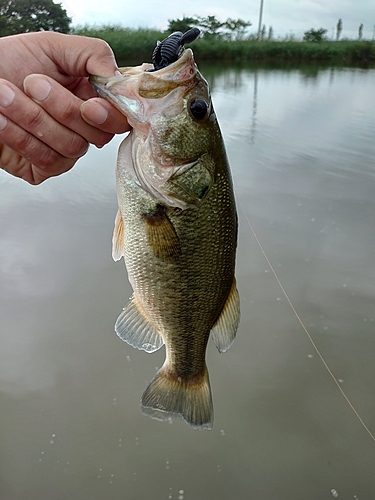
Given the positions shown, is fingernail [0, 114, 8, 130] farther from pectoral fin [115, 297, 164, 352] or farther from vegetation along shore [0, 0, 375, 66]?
vegetation along shore [0, 0, 375, 66]

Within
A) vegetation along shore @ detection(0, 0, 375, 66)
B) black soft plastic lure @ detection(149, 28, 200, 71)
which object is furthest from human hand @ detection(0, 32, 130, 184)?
vegetation along shore @ detection(0, 0, 375, 66)

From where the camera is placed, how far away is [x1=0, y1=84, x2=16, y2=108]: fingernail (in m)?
1.18

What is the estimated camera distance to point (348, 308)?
343cm

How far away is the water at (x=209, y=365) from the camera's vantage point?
2.23m

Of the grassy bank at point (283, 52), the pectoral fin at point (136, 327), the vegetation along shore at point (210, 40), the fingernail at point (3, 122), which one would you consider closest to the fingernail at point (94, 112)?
the fingernail at point (3, 122)

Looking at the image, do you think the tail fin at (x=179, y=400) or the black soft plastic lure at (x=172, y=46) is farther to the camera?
the tail fin at (x=179, y=400)

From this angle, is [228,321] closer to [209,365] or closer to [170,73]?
[170,73]

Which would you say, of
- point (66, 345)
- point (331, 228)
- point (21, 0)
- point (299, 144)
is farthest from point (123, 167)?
point (21, 0)

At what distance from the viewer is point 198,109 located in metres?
1.19

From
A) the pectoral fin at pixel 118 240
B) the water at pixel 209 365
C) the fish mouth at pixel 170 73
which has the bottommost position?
the water at pixel 209 365

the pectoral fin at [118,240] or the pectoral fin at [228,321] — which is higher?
the pectoral fin at [118,240]

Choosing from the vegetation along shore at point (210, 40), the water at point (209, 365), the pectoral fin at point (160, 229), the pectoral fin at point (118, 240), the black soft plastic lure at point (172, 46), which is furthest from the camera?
the vegetation along shore at point (210, 40)

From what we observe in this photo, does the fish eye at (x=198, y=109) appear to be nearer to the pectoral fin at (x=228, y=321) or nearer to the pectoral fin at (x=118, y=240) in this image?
the pectoral fin at (x=118, y=240)

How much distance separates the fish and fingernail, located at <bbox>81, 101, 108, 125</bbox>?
0.05 metres
